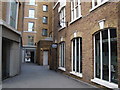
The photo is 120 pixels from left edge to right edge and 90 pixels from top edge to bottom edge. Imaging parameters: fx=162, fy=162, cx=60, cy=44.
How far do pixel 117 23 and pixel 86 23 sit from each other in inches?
113

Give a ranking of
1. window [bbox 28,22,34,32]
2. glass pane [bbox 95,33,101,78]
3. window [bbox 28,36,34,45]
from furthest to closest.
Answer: window [bbox 28,22,34,32] → window [bbox 28,36,34,45] → glass pane [bbox 95,33,101,78]

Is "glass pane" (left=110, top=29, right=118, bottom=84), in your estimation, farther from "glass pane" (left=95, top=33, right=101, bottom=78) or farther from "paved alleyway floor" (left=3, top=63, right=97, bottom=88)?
"paved alleyway floor" (left=3, top=63, right=97, bottom=88)

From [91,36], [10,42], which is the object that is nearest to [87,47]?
[91,36]

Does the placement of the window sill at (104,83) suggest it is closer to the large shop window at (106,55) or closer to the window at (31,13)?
the large shop window at (106,55)

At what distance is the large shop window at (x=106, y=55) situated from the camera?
6.71 meters

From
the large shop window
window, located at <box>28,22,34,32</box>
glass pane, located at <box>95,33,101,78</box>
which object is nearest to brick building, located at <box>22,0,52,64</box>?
window, located at <box>28,22,34,32</box>

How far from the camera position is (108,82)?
22.5ft

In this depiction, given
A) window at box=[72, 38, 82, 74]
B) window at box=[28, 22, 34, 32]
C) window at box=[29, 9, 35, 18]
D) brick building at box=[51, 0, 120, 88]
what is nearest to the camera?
brick building at box=[51, 0, 120, 88]

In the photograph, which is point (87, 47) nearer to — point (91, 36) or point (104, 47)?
point (91, 36)

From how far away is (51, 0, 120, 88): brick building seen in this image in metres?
6.61

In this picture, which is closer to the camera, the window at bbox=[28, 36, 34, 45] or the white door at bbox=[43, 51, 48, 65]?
the white door at bbox=[43, 51, 48, 65]

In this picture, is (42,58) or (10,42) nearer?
(10,42)

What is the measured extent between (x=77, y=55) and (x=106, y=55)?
11.2 feet

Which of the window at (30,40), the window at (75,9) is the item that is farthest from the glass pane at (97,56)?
the window at (30,40)
